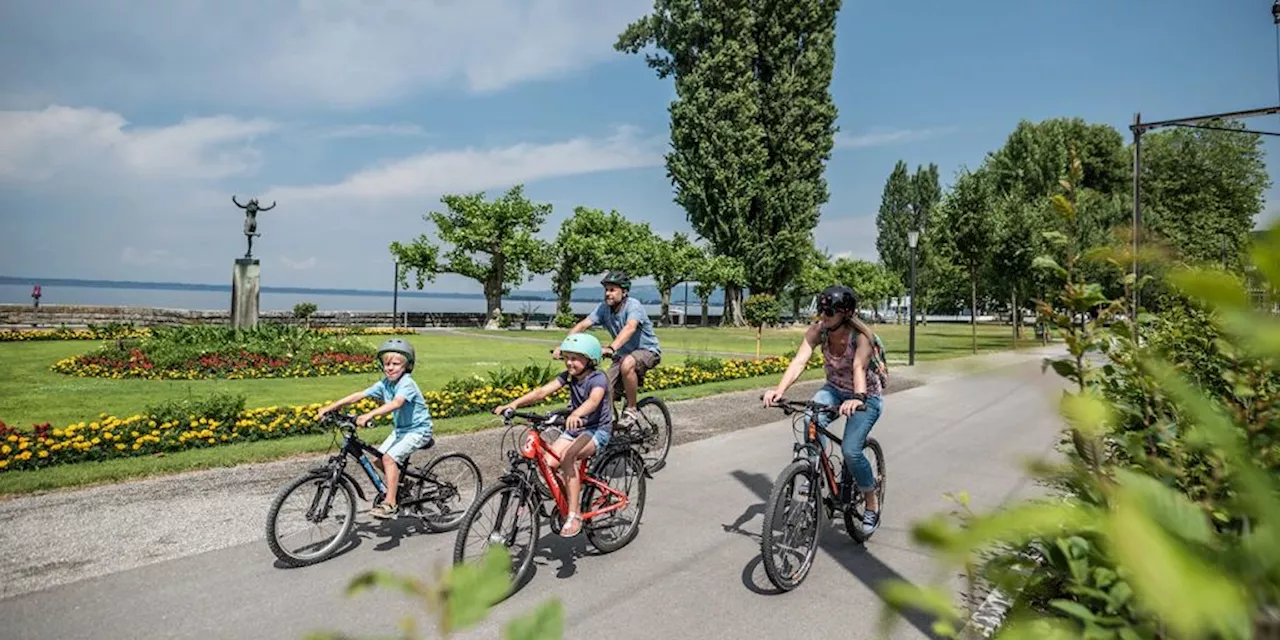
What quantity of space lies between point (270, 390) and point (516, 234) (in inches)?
1179

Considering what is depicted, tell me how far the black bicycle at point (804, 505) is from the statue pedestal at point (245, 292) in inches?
696

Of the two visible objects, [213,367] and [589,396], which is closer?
[589,396]

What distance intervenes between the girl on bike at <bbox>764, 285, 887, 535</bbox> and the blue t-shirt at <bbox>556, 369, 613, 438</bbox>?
1.28 metres

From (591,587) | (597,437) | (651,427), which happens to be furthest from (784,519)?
(651,427)

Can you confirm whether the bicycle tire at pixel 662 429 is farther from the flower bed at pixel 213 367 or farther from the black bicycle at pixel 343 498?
the flower bed at pixel 213 367

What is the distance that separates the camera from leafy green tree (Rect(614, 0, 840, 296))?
38938mm

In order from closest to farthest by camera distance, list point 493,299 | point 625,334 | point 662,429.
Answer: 1. point 625,334
2. point 662,429
3. point 493,299

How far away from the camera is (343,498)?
548 cm

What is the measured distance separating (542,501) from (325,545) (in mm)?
1774

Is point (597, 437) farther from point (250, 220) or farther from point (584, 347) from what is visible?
point (250, 220)

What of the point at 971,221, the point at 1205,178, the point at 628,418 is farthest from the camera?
the point at 1205,178

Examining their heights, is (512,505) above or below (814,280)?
below

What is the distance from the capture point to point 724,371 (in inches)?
677

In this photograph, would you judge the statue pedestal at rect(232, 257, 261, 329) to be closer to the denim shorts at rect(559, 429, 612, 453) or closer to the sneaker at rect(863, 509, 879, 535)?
the denim shorts at rect(559, 429, 612, 453)
